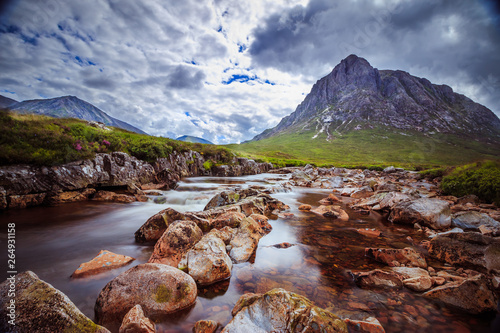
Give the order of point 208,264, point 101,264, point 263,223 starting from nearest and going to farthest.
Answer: point 208,264, point 101,264, point 263,223

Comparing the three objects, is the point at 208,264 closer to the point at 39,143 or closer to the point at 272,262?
the point at 272,262

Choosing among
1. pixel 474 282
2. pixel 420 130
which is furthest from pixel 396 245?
pixel 420 130

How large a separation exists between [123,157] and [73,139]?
399cm

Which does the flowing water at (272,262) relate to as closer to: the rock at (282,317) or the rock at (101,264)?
the rock at (101,264)

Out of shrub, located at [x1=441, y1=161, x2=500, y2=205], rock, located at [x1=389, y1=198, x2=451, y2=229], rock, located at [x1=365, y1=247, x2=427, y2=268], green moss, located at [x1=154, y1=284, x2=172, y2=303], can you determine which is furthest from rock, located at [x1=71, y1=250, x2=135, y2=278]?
shrub, located at [x1=441, y1=161, x2=500, y2=205]

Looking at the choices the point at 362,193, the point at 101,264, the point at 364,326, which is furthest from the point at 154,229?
the point at 362,193

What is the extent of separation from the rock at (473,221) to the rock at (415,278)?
6085 mm

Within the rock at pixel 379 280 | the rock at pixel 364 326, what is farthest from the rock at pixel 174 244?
the rock at pixel 379 280

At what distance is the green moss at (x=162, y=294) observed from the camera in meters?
4.11

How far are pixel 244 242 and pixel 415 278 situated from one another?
5.22 meters

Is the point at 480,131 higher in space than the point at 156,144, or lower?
higher

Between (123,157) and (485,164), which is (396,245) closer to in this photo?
(485,164)

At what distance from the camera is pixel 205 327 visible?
11.9 ft

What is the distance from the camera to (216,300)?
4.57 m
